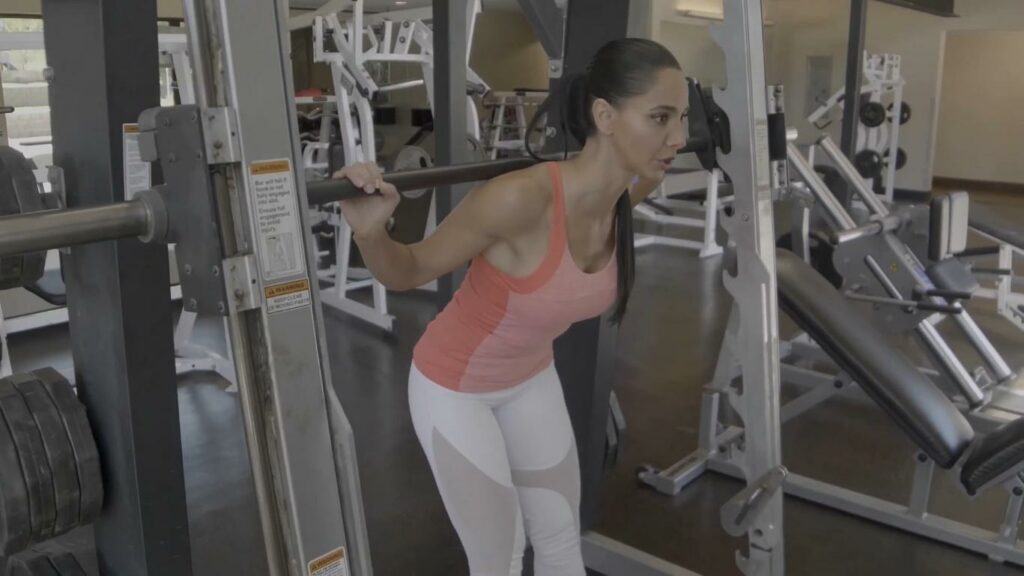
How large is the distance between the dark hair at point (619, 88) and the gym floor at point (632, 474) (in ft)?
3.10

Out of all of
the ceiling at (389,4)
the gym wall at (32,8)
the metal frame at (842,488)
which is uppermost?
the ceiling at (389,4)

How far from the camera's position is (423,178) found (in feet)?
3.97

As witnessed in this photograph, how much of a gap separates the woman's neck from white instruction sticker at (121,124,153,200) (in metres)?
0.59

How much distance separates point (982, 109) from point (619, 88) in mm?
10398

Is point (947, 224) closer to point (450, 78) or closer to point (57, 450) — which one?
point (450, 78)

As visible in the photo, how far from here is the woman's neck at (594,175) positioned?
4.24 feet

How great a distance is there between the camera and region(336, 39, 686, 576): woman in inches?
48.7

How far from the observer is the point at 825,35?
973cm

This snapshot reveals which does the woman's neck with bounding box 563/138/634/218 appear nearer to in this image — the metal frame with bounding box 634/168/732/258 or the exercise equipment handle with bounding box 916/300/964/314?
the exercise equipment handle with bounding box 916/300/964/314

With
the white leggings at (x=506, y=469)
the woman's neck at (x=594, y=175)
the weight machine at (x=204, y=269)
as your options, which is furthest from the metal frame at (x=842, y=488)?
the weight machine at (x=204, y=269)

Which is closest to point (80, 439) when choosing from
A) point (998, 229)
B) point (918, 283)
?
point (918, 283)

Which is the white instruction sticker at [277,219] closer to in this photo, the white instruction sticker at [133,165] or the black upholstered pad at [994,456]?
the white instruction sticker at [133,165]

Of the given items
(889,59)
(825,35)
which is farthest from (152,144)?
Answer: (825,35)

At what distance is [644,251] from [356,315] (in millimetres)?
2497
